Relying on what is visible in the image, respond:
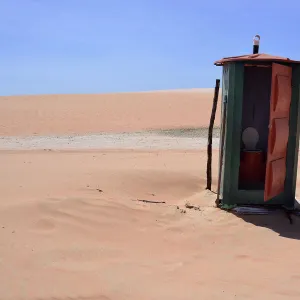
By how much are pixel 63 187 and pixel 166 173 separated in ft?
7.98

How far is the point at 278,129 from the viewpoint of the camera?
227 inches

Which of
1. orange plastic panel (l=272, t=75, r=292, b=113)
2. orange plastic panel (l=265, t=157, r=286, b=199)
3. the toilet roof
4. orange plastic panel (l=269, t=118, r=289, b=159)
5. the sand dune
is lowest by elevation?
the sand dune

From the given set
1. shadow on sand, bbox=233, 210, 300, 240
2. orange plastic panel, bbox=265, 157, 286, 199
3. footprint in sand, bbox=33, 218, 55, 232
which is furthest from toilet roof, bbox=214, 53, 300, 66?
footprint in sand, bbox=33, 218, 55, 232

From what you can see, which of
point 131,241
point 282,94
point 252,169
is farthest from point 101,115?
point 131,241

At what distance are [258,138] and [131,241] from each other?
3226 millimetres

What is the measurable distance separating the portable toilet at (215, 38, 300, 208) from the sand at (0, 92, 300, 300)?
444 millimetres

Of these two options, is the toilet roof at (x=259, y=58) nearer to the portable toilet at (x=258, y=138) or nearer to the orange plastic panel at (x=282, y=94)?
the portable toilet at (x=258, y=138)

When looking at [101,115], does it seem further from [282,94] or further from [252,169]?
[282,94]

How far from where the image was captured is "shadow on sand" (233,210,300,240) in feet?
17.9

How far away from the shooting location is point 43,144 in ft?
47.2

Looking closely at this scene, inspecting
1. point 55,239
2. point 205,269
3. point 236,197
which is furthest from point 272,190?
point 55,239

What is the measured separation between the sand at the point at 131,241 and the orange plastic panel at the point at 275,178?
375 millimetres

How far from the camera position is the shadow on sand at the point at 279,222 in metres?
5.46

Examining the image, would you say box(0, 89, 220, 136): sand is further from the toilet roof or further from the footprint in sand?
the footprint in sand
